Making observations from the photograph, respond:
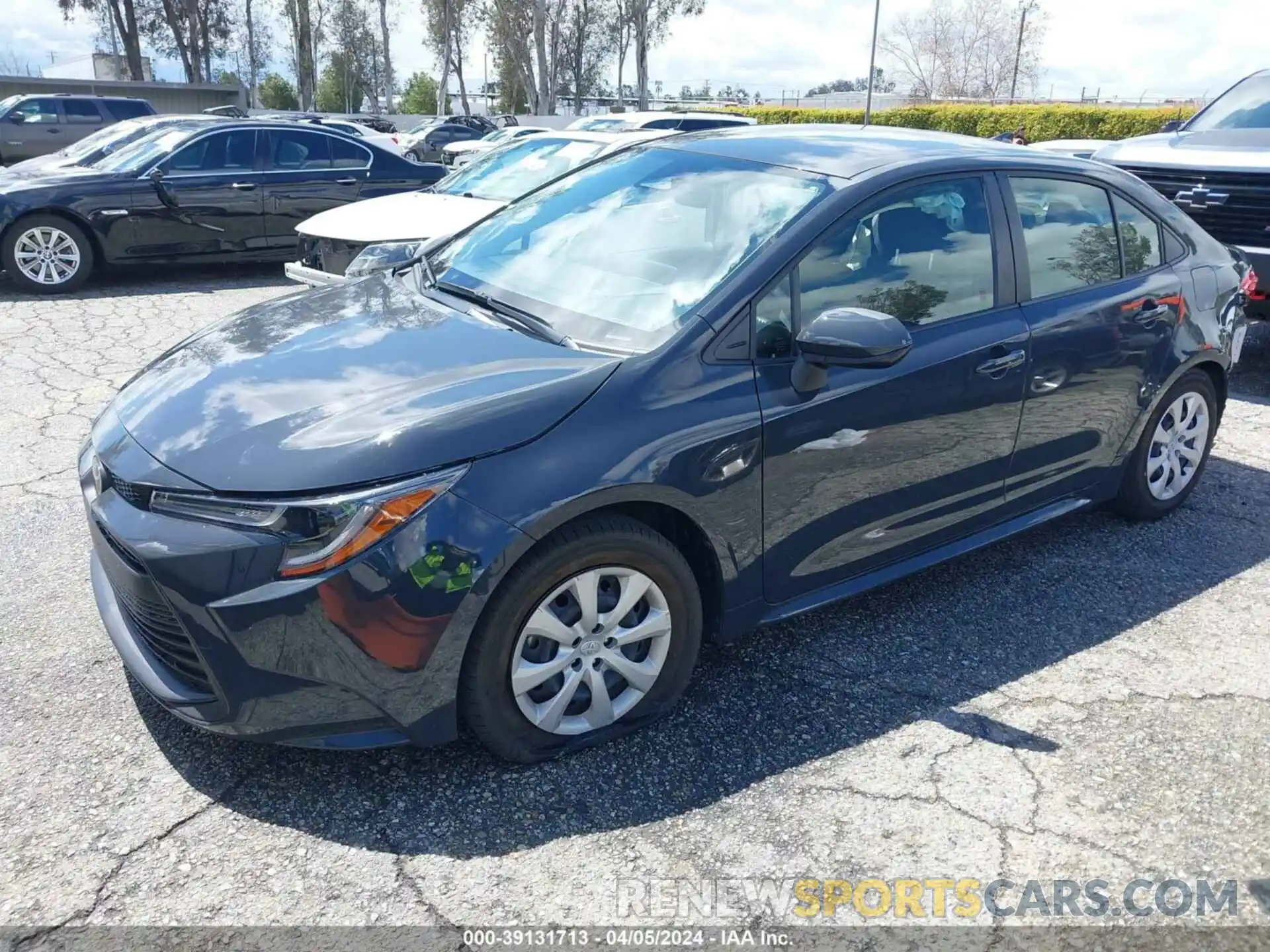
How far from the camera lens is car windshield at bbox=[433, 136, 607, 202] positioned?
821 cm

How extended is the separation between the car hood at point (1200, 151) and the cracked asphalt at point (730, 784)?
14.1ft

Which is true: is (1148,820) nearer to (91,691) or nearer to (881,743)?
(881,743)

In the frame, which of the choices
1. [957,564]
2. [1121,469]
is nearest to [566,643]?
[957,564]

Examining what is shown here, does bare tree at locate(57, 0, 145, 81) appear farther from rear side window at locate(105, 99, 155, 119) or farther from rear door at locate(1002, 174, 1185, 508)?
rear door at locate(1002, 174, 1185, 508)

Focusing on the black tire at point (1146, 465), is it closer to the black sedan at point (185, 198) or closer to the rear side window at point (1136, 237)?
the rear side window at point (1136, 237)

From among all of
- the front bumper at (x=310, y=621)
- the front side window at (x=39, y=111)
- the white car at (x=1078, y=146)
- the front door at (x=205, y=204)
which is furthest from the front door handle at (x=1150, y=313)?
the front side window at (x=39, y=111)

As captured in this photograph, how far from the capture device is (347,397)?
8.74ft

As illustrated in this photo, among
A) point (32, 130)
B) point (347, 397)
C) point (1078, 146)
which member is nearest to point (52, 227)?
point (347, 397)

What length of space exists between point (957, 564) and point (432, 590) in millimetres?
2503

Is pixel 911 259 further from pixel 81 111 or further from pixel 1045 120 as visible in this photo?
pixel 1045 120

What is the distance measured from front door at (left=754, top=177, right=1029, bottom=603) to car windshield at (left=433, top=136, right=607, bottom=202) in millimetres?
5126

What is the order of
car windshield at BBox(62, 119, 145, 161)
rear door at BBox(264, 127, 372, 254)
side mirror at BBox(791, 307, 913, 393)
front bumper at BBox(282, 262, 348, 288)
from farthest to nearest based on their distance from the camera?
1. car windshield at BBox(62, 119, 145, 161)
2. rear door at BBox(264, 127, 372, 254)
3. front bumper at BBox(282, 262, 348, 288)
4. side mirror at BBox(791, 307, 913, 393)

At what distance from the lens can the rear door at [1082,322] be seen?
364cm

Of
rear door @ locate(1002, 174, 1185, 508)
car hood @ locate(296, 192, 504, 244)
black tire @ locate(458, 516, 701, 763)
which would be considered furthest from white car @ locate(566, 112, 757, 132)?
black tire @ locate(458, 516, 701, 763)
